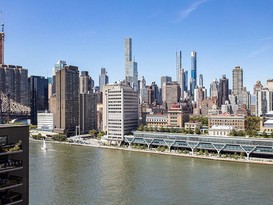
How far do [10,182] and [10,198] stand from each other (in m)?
0.40

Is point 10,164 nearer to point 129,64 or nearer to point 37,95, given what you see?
point 37,95

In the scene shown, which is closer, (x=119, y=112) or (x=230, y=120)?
(x=119, y=112)

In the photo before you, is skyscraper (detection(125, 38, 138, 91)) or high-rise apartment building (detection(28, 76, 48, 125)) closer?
high-rise apartment building (detection(28, 76, 48, 125))

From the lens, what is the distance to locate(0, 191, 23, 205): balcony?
8.38m

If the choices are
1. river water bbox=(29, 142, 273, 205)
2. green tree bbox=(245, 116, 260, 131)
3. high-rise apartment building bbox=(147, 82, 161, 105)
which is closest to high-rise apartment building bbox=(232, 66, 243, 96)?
high-rise apartment building bbox=(147, 82, 161, 105)

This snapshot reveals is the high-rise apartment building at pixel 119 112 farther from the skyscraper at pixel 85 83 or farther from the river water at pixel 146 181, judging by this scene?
the skyscraper at pixel 85 83

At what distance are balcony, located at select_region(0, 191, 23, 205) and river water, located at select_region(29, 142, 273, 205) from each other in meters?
10.3

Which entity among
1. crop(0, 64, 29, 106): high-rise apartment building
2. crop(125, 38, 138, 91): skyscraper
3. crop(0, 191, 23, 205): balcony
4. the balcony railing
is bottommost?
crop(0, 191, 23, 205): balcony

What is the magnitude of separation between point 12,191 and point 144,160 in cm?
2650

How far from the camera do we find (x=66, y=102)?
211ft

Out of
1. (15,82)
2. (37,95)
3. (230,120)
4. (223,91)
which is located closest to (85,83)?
(37,95)

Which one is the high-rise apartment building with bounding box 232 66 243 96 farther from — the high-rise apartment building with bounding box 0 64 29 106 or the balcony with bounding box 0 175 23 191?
the balcony with bounding box 0 175 23 191

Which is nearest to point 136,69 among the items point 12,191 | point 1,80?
point 1,80

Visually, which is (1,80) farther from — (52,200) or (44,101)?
(52,200)
